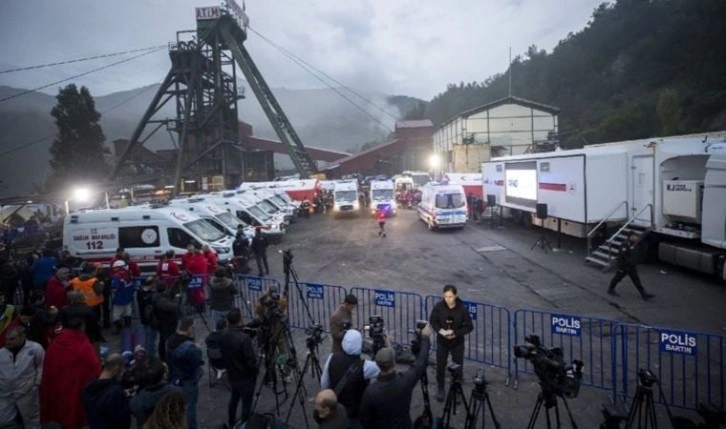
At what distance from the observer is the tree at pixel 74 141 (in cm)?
4928

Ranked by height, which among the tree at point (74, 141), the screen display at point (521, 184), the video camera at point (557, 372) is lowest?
the video camera at point (557, 372)

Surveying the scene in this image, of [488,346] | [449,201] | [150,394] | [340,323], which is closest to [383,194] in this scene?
[449,201]

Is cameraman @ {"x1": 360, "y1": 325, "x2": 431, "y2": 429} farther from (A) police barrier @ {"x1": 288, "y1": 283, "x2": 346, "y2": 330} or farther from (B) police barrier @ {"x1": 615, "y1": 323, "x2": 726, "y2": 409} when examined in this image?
(A) police barrier @ {"x1": 288, "y1": 283, "x2": 346, "y2": 330}

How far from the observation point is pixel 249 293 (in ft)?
38.8

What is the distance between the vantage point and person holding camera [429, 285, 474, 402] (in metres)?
6.49

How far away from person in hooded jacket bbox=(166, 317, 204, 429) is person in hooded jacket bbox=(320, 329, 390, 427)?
5.88 feet

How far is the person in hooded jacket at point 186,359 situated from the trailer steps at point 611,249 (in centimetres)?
1313

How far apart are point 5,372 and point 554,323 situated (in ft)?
24.7

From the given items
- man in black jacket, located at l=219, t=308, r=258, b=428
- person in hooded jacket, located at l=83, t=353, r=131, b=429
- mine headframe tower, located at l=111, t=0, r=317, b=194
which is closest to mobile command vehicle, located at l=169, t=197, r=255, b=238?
man in black jacket, located at l=219, t=308, r=258, b=428

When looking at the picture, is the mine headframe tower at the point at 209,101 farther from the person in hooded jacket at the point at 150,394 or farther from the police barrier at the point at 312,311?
the person in hooded jacket at the point at 150,394

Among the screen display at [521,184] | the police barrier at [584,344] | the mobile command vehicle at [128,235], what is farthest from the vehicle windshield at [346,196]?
the police barrier at [584,344]

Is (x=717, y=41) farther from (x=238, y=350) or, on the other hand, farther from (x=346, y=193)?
(x=238, y=350)

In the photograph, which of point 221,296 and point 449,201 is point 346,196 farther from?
point 221,296

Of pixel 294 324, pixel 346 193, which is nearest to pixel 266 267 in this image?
pixel 294 324
